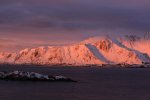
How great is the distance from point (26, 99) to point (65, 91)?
21.4 metres

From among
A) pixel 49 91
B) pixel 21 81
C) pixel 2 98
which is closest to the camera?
pixel 2 98

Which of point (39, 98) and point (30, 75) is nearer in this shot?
point (39, 98)

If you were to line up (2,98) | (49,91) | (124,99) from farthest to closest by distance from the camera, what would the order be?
(49,91) → (124,99) → (2,98)

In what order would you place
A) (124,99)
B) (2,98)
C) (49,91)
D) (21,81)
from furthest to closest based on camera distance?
(21,81)
(49,91)
(124,99)
(2,98)

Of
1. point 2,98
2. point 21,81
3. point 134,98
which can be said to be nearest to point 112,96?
point 134,98

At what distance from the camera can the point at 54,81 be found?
140 metres

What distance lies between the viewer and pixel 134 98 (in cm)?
9131

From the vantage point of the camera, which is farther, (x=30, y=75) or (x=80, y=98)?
(x=30, y=75)

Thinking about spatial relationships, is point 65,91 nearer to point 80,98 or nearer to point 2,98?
point 80,98

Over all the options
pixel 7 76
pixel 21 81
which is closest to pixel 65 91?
pixel 21 81

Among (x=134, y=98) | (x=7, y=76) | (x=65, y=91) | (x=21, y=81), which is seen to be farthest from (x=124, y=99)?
(x=7, y=76)

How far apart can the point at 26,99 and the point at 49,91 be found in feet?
64.1

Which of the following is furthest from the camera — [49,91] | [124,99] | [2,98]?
[49,91]

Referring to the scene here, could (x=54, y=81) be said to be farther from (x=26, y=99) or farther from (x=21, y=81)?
(x=26, y=99)
